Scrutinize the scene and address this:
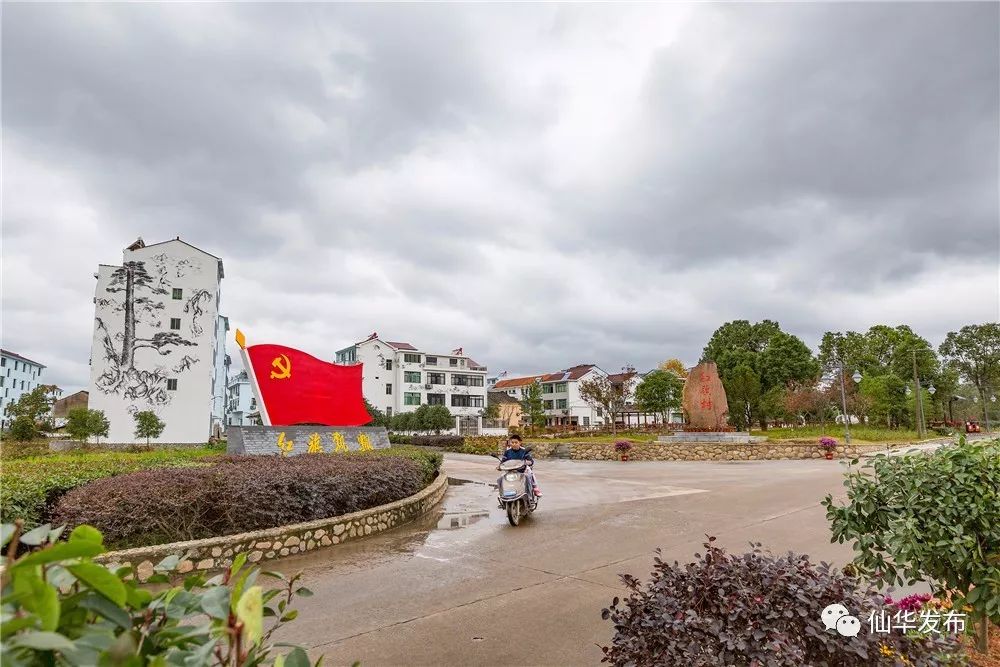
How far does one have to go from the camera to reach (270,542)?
662cm

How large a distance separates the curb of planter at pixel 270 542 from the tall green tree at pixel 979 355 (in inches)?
2175

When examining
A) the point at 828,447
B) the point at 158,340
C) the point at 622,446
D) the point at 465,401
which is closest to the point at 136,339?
the point at 158,340

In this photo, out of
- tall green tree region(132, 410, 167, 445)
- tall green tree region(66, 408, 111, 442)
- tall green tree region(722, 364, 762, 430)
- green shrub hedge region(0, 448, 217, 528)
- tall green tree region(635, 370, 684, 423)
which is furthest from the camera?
tall green tree region(635, 370, 684, 423)

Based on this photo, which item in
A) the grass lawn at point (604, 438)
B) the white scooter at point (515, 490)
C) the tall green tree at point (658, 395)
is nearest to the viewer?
the white scooter at point (515, 490)

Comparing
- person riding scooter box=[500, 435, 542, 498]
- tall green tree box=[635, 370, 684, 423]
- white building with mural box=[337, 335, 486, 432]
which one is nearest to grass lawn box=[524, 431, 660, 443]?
tall green tree box=[635, 370, 684, 423]

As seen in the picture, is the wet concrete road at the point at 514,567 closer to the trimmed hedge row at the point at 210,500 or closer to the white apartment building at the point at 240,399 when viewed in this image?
the trimmed hedge row at the point at 210,500

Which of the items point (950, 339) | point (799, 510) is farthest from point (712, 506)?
point (950, 339)

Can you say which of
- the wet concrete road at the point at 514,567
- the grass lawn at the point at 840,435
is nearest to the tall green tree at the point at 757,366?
the grass lawn at the point at 840,435

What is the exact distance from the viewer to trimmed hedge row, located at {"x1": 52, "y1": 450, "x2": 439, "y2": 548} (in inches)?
240

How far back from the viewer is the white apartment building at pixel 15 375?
57.3 m

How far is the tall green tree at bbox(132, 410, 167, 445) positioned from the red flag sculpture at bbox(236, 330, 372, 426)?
1896 cm

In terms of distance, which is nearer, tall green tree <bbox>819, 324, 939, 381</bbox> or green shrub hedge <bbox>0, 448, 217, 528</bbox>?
green shrub hedge <bbox>0, 448, 217, 528</bbox>

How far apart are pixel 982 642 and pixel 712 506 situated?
6.66m

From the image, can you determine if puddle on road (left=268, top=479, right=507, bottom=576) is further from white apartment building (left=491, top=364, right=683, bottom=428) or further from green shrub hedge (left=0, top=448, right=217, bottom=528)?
white apartment building (left=491, top=364, right=683, bottom=428)
